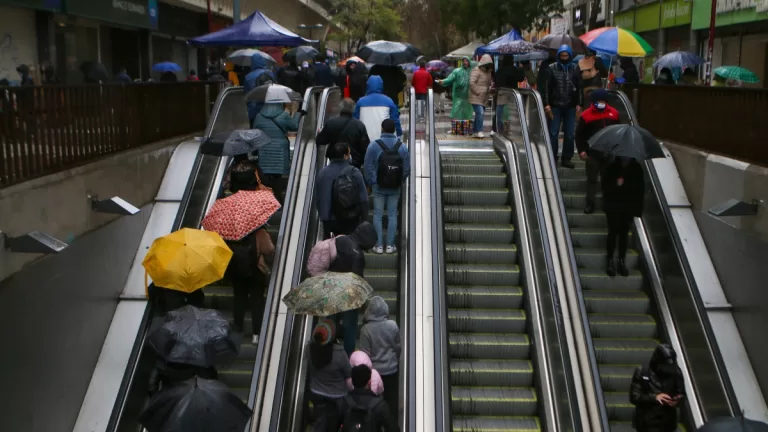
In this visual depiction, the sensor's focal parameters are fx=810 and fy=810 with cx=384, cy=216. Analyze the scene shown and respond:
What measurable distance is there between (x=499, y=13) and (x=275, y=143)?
2706 cm

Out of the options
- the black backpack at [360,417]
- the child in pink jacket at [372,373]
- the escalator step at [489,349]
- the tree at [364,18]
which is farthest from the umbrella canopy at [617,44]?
the tree at [364,18]

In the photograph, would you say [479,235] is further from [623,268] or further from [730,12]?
[730,12]

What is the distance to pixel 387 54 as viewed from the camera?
13445 millimetres

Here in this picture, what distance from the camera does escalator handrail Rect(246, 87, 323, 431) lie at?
7.48 metres

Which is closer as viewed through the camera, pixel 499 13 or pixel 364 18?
pixel 499 13

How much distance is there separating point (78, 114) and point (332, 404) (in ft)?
15.5

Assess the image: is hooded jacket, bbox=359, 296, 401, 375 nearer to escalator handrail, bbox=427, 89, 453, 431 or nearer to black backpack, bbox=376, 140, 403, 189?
escalator handrail, bbox=427, 89, 453, 431

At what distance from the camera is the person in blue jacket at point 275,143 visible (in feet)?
34.2

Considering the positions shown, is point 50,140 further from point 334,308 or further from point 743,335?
point 743,335

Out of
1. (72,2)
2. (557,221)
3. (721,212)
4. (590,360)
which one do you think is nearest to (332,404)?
(590,360)

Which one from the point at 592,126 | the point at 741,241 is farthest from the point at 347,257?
the point at 592,126

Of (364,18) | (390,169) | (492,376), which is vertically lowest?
(492,376)

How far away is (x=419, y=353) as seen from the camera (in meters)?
7.84

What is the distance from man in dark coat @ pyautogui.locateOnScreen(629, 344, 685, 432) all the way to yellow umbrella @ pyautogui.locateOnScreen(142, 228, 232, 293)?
3.91m
